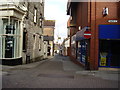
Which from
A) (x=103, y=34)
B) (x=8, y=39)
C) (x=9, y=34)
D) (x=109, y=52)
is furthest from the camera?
(x=8, y=39)

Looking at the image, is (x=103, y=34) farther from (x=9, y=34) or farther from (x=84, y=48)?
(x=9, y=34)

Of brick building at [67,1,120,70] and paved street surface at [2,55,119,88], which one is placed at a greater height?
brick building at [67,1,120,70]

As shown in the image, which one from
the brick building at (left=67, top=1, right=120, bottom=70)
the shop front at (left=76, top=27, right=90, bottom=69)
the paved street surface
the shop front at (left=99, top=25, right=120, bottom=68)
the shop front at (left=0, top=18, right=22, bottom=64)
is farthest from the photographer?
the shop front at (left=0, top=18, right=22, bottom=64)

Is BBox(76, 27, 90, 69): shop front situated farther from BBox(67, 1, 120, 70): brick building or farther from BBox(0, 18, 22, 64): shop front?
BBox(0, 18, 22, 64): shop front

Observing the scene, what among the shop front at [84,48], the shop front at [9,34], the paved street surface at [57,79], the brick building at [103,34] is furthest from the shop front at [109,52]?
the shop front at [9,34]

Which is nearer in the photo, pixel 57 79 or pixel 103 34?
pixel 57 79

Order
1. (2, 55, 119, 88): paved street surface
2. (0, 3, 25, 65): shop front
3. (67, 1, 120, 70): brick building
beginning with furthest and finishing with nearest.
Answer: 1. (0, 3, 25, 65): shop front
2. (67, 1, 120, 70): brick building
3. (2, 55, 119, 88): paved street surface

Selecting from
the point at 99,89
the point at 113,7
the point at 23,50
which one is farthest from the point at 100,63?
the point at 23,50

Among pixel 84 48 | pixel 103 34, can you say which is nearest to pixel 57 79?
pixel 103 34

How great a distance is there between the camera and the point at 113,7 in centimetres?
1218

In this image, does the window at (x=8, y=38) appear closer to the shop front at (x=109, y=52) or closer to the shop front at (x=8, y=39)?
the shop front at (x=8, y=39)

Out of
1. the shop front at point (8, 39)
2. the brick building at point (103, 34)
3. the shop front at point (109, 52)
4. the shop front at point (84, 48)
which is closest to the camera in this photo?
the brick building at point (103, 34)

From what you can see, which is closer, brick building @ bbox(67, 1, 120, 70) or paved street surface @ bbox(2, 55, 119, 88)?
paved street surface @ bbox(2, 55, 119, 88)

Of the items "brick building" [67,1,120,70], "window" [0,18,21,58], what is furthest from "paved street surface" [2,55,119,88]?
"window" [0,18,21,58]
